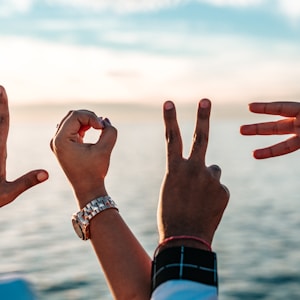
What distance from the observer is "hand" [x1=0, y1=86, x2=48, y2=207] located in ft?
7.72

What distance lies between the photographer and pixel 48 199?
115ft

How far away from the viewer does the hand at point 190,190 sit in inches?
83.2

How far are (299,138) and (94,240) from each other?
82 centimetres

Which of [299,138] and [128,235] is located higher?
[299,138]

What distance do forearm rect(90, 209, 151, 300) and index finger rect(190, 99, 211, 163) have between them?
308mm

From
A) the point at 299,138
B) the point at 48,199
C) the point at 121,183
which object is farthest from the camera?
the point at 121,183

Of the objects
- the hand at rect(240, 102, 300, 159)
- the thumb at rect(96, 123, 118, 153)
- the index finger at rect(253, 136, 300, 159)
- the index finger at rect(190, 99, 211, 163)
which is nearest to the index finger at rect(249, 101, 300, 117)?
the hand at rect(240, 102, 300, 159)

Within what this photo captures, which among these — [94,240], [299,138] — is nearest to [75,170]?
[94,240]

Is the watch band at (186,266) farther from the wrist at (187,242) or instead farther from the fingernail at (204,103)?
the fingernail at (204,103)

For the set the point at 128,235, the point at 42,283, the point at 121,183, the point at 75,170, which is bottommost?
the point at 128,235

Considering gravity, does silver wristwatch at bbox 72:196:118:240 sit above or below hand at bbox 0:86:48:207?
below

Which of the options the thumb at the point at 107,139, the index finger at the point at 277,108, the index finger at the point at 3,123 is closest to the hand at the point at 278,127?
the index finger at the point at 277,108

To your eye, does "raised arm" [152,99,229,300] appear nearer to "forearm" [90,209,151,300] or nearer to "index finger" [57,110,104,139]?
"forearm" [90,209,151,300]

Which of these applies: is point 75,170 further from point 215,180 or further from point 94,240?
point 215,180
